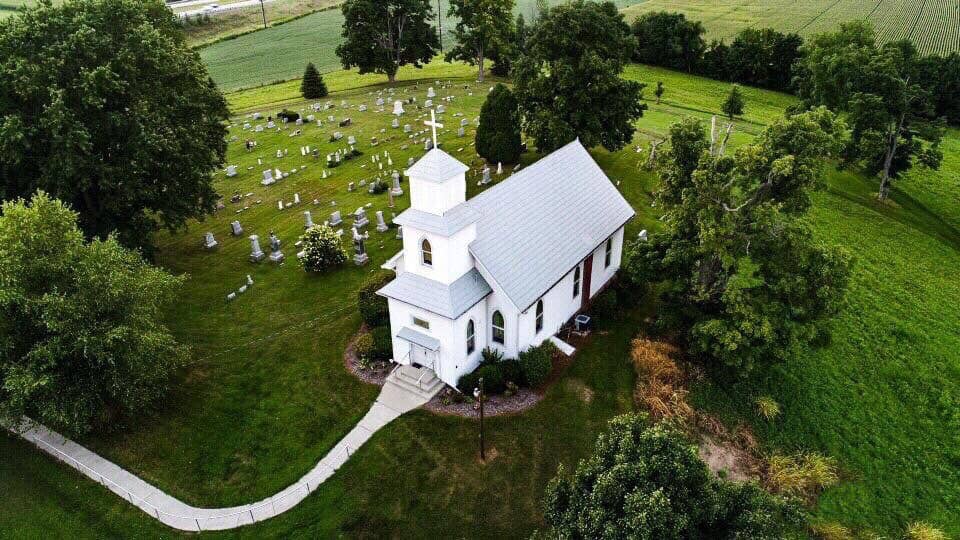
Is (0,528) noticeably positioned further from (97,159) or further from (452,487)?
(97,159)

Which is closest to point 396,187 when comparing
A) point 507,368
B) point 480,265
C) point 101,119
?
point 101,119

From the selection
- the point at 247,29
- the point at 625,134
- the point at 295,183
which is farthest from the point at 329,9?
the point at 625,134

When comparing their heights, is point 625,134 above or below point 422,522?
above

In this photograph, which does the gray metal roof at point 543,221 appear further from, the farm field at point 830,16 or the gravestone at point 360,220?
the farm field at point 830,16

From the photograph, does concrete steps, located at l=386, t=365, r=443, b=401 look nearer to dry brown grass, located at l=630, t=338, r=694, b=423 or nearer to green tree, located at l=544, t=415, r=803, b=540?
dry brown grass, located at l=630, t=338, r=694, b=423

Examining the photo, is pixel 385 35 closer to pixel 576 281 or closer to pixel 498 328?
pixel 576 281

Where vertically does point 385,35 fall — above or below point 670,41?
above
